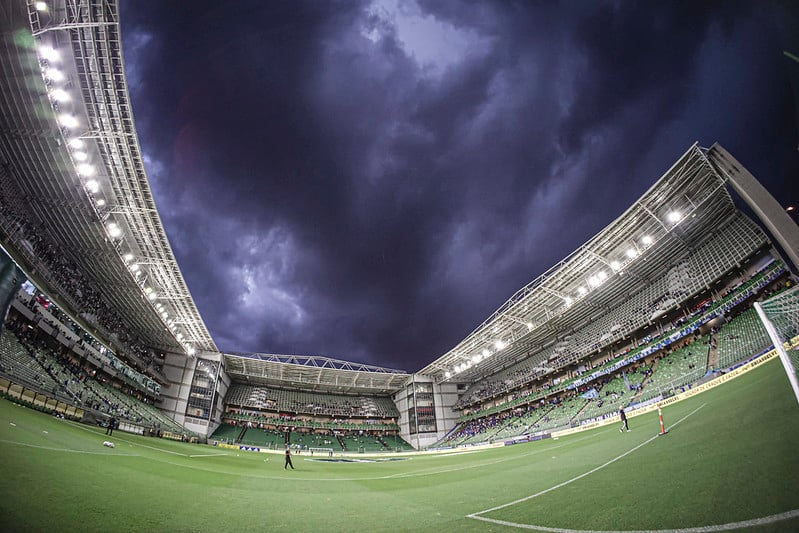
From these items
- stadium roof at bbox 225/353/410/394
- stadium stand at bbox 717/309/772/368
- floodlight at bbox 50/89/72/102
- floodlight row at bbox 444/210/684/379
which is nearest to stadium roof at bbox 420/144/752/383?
floodlight row at bbox 444/210/684/379

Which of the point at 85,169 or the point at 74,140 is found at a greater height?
the point at 74,140

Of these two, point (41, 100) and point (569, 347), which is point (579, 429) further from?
point (41, 100)

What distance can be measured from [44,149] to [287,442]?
152 feet

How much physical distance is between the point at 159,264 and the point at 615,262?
143 feet

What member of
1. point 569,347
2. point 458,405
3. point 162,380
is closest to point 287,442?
point 162,380

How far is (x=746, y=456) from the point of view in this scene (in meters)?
4.80

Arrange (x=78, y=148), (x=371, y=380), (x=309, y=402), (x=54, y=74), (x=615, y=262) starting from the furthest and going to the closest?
(x=309, y=402), (x=371, y=380), (x=615, y=262), (x=78, y=148), (x=54, y=74)

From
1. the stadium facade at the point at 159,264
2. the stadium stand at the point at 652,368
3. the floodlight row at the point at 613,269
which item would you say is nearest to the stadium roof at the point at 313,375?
the stadium facade at the point at 159,264

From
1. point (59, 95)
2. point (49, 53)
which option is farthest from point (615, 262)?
point (59, 95)

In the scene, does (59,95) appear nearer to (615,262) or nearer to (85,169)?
(85,169)

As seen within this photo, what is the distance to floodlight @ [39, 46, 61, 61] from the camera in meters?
14.8

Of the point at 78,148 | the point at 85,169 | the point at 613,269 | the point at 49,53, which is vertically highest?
the point at 49,53

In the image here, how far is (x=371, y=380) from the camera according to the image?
192 ft

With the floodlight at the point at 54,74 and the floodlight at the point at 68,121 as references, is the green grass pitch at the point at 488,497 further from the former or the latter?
the floodlight at the point at 68,121
